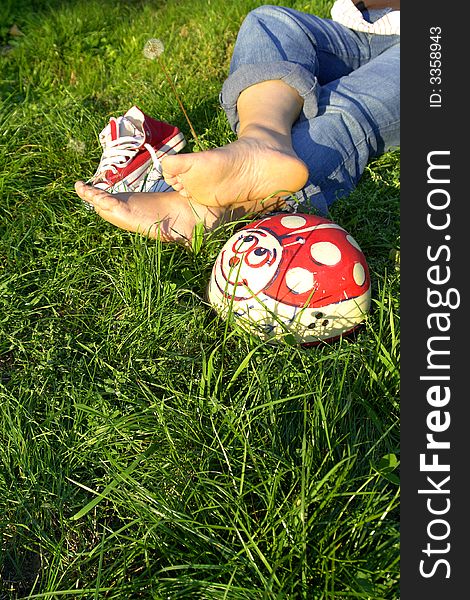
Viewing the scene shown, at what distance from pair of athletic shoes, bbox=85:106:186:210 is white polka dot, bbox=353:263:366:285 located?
3.11 ft

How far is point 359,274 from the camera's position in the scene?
2314mm

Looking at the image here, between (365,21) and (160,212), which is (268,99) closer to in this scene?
(160,212)

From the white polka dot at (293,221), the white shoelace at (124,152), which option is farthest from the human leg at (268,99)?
the white shoelace at (124,152)

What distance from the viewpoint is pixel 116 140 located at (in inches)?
119

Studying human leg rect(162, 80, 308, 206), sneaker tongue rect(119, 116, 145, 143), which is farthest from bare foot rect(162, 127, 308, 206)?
sneaker tongue rect(119, 116, 145, 143)

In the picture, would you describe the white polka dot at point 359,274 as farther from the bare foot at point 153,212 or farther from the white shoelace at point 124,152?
the white shoelace at point 124,152

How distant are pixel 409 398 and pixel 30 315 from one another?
4.52 ft

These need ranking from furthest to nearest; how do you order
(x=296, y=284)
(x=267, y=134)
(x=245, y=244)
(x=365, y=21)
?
(x=365, y=21), (x=267, y=134), (x=245, y=244), (x=296, y=284)

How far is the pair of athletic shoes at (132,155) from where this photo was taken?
2.98 metres

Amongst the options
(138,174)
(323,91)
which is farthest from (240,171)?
(323,91)

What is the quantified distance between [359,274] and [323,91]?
3.83 feet

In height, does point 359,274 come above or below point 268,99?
below

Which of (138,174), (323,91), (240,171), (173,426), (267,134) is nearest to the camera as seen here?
(173,426)

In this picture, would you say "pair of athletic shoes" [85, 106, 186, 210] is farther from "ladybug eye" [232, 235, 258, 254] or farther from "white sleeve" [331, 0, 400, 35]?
"white sleeve" [331, 0, 400, 35]
